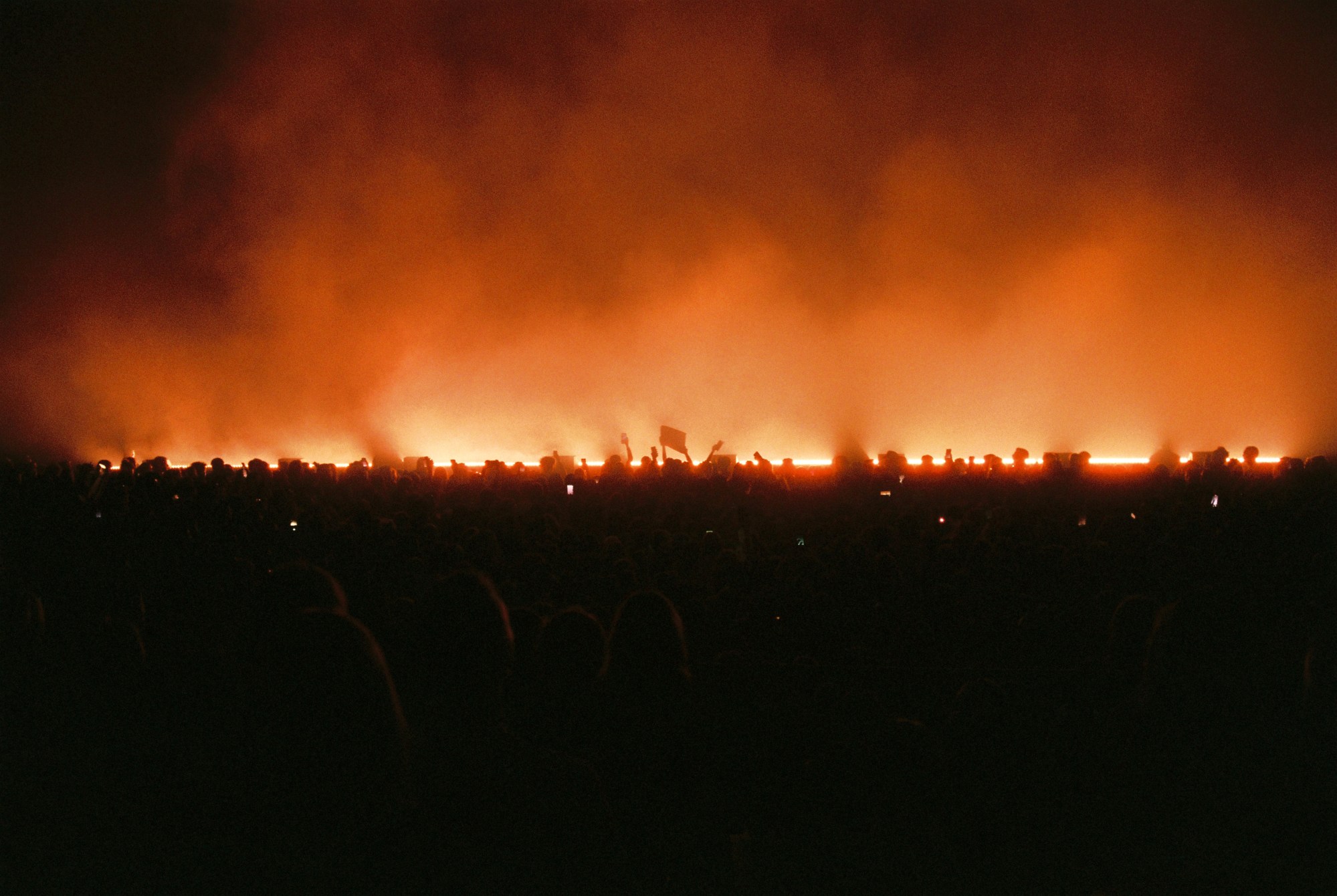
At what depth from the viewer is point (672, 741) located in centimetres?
212

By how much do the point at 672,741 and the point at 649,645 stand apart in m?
0.31

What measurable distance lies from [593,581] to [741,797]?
7.84ft

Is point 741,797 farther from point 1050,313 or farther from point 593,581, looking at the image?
point 1050,313

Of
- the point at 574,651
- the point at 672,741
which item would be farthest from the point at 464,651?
the point at 672,741

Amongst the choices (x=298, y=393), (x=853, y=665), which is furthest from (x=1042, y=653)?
(x=298, y=393)

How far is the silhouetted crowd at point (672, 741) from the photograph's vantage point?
178 centimetres

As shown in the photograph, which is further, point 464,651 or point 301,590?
point 464,651

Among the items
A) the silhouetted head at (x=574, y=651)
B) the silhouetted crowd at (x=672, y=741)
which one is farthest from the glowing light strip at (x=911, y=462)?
the silhouetted head at (x=574, y=651)

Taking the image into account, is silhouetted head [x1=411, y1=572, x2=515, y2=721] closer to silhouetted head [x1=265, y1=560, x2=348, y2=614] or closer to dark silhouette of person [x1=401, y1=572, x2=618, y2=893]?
dark silhouette of person [x1=401, y1=572, x2=618, y2=893]

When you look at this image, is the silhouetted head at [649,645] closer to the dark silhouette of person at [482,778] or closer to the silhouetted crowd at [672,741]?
the silhouetted crowd at [672,741]

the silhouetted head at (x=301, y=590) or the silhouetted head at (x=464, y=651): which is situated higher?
the silhouetted head at (x=301, y=590)

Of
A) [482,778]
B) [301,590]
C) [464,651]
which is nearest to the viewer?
[301,590]

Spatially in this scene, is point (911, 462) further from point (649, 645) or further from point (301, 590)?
point (301, 590)

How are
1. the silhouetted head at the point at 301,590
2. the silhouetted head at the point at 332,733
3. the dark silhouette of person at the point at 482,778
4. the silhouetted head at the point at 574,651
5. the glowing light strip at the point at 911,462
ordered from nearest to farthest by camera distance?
the silhouetted head at the point at 332,733
the silhouetted head at the point at 301,590
the dark silhouette of person at the point at 482,778
the silhouetted head at the point at 574,651
the glowing light strip at the point at 911,462
